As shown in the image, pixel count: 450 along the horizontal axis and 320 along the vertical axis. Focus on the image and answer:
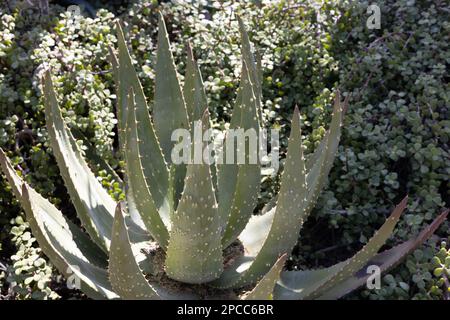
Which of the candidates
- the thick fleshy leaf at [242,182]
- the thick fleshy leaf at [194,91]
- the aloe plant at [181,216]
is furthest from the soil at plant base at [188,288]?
the thick fleshy leaf at [194,91]

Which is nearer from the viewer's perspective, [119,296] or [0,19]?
[119,296]

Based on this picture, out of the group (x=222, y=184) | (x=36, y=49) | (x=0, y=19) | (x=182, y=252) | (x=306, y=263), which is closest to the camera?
(x=182, y=252)

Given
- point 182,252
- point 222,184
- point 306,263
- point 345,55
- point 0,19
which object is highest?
point 0,19

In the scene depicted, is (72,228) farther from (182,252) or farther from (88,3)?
(88,3)

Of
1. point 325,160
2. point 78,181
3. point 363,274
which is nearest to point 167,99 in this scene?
point 78,181

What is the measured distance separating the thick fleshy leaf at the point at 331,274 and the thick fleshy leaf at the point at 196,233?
20cm

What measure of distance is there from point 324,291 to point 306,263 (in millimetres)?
558

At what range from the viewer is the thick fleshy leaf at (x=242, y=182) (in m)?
1.79

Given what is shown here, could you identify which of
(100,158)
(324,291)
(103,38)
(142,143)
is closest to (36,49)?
(103,38)

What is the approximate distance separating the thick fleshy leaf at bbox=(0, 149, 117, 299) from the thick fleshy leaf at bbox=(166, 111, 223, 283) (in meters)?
0.21

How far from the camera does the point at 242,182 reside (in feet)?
5.91

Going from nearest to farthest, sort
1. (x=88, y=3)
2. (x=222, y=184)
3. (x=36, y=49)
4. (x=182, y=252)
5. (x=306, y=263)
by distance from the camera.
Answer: (x=182, y=252), (x=222, y=184), (x=306, y=263), (x=36, y=49), (x=88, y=3)

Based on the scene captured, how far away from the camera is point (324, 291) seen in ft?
5.78

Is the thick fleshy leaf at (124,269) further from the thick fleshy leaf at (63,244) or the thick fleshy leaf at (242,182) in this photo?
the thick fleshy leaf at (242,182)
